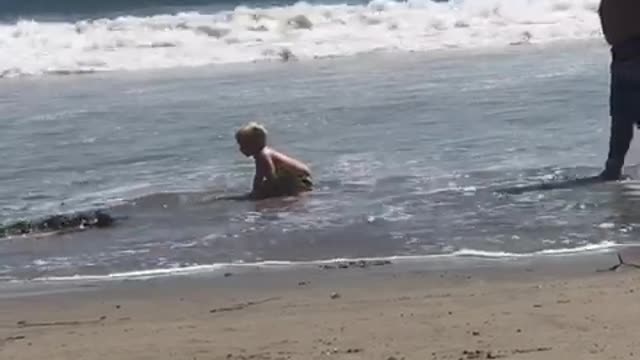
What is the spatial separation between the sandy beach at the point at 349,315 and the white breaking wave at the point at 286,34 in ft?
49.6

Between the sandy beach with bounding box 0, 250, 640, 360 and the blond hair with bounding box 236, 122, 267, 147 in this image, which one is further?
the blond hair with bounding box 236, 122, 267, 147

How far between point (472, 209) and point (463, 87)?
694 centimetres

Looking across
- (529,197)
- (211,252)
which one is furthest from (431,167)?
(211,252)

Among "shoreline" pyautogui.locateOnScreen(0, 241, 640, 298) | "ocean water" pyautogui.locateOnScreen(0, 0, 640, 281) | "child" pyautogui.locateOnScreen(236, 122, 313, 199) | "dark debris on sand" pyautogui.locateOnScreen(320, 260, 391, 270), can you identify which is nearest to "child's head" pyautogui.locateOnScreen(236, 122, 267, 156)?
"child" pyautogui.locateOnScreen(236, 122, 313, 199)

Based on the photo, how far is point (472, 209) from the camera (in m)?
8.14

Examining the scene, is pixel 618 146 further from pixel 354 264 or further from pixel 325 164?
pixel 354 264

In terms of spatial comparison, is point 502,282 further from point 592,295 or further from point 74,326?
point 74,326

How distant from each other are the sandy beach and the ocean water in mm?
532

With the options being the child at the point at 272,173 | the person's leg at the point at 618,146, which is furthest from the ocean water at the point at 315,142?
the person's leg at the point at 618,146

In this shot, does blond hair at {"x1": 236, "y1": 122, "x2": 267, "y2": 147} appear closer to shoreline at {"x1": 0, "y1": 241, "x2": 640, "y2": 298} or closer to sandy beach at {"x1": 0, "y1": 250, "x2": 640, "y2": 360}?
shoreline at {"x1": 0, "y1": 241, "x2": 640, "y2": 298}

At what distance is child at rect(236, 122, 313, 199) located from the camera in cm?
934

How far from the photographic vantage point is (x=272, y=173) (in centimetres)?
940

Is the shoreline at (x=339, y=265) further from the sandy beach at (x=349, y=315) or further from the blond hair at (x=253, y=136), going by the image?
the blond hair at (x=253, y=136)

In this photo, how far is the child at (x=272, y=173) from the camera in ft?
30.6
